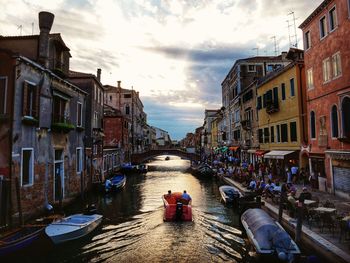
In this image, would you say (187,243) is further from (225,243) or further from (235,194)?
(235,194)

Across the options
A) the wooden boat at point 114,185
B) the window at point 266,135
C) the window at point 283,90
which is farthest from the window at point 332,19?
the wooden boat at point 114,185

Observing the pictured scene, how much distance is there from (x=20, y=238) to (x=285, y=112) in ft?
68.6

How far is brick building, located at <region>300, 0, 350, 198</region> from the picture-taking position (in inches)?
598

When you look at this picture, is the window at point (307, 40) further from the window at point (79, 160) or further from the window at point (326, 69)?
the window at point (79, 160)

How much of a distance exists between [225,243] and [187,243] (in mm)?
1587

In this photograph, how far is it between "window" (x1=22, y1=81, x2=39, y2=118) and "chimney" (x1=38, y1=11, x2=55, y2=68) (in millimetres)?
2282

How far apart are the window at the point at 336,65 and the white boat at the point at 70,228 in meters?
15.3

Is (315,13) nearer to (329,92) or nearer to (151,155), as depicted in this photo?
(329,92)

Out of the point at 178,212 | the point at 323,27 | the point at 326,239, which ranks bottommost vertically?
the point at 178,212

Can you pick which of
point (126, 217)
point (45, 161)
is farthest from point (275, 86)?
point (45, 161)

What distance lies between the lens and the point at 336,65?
1603 cm

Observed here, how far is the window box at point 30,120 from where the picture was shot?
13359mm

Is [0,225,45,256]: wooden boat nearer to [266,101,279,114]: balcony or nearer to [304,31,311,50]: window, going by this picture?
[304,31,311,50]: window

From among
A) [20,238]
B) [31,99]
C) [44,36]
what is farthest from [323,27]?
[20,238]
